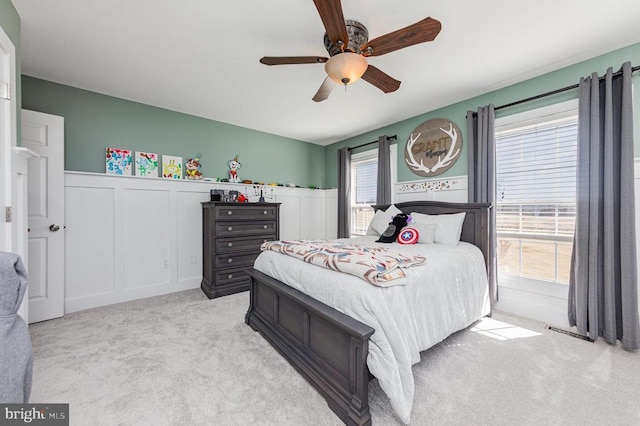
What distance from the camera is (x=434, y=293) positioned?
186 centimetres

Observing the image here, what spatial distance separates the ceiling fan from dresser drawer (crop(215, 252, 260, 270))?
2.47 m

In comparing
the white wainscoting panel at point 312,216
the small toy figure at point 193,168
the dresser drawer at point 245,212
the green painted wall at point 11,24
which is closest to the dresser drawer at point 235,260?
the dresser drawer at point 245,212

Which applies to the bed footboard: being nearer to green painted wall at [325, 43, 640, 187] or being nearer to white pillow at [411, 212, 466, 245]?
white pillow at [411, 212, 466, 245]

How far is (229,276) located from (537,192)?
3769 millimetres

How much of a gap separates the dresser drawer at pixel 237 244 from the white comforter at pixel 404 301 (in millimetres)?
1161

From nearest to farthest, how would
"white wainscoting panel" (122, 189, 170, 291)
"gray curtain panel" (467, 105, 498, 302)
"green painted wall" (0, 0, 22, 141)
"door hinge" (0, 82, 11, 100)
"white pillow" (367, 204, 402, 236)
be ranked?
"door hinge" (0, 82, 11, 100)
"green painted wall" (0, 0, 22, 141)
"gray curtain panel" (467, 105, 498, 302)
"white wainscoting panel" (122, 189, 170, 291)
"white pillow" (367, 204, 402, 236)

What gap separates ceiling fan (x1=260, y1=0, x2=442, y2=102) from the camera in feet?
4.92

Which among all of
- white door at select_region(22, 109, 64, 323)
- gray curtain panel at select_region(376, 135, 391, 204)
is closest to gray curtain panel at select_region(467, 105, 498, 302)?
gray curtain panel at select_region(376, 135, 391, 204)

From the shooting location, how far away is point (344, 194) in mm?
4770

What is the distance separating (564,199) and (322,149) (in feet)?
13.1

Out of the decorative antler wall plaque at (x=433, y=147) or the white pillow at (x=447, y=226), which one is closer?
the white pillow at (x=447, y=226)

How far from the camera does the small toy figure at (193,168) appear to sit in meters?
3.75

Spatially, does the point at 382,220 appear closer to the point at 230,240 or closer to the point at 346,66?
the point at 230,240

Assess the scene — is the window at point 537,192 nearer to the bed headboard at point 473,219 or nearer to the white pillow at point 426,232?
the bed headboard at point 473,219
